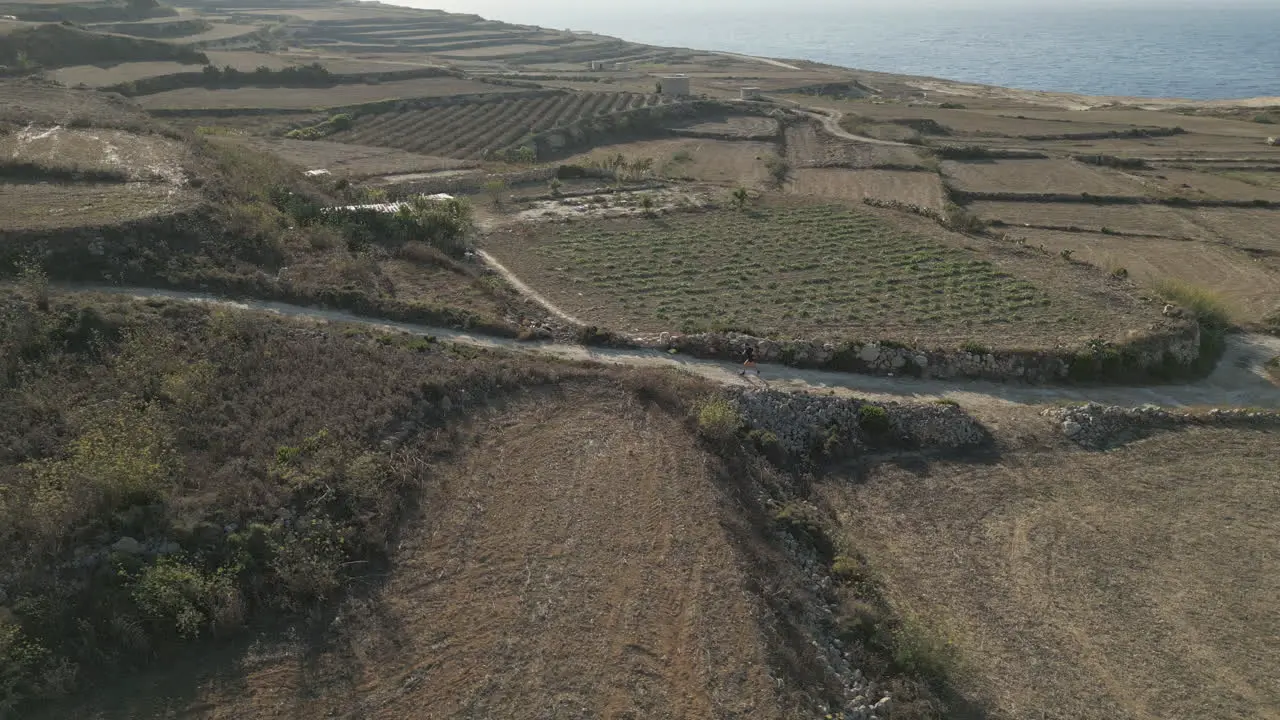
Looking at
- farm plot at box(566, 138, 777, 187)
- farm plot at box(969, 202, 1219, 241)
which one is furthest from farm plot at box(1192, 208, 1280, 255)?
farm plot at box(566, 138, 777, 187)

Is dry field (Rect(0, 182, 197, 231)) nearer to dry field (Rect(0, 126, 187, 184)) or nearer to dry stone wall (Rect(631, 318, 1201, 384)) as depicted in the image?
dry field (Rect(0, 126, 187, 184))

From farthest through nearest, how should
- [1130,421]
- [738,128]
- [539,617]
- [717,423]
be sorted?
[738,128]
[1130,421]
[717,423]
[539,617]

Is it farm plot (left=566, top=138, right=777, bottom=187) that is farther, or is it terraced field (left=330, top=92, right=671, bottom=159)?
terraced field (left=330, top=92, right=671, bottom=159)

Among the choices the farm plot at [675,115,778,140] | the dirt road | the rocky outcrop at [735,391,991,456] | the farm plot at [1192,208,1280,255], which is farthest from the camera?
the farm plot at [675,115,778,140]

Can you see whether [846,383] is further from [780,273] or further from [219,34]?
[219,34]

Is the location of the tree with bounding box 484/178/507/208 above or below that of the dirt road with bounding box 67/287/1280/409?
above

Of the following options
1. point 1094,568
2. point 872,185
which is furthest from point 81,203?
point 872,185

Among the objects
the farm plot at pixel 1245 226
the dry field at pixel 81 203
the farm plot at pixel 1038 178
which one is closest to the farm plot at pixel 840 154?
the farm plot at pixel 1038 178

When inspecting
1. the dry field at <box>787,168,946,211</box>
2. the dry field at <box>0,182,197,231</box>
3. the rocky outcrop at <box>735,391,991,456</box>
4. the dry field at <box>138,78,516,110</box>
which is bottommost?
the rocky outcrop at <box>735,391,991,456</box>

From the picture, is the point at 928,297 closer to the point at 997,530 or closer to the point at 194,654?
the point at 997,530
